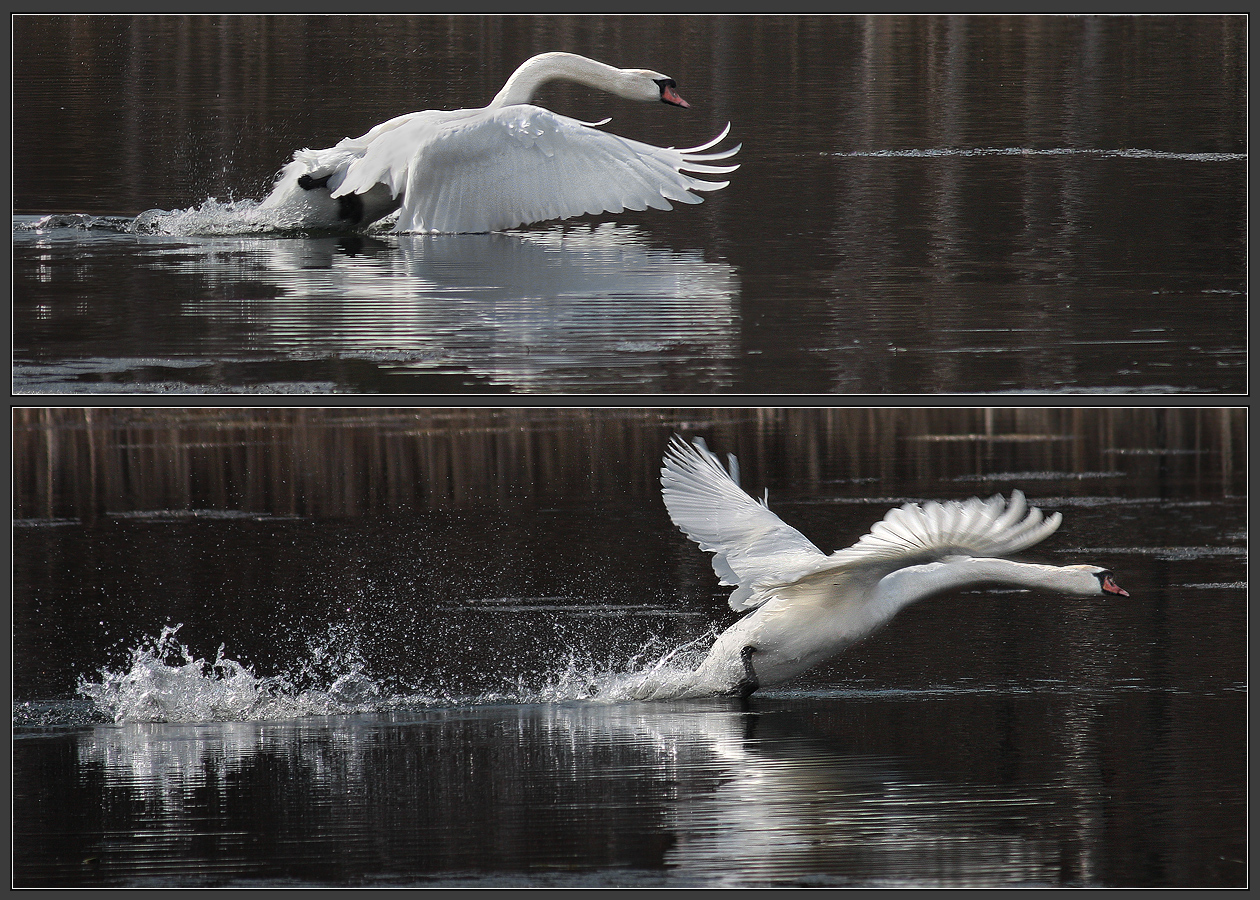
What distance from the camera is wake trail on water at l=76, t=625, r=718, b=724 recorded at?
6836 millimetres

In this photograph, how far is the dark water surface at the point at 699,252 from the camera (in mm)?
6355

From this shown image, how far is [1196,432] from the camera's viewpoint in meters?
15.4

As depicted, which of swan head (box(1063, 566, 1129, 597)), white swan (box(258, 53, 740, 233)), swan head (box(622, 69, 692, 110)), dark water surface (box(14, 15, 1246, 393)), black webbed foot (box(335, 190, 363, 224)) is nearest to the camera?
dark water surface (box(14, 15, 1246, 393))

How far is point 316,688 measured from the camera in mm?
7094

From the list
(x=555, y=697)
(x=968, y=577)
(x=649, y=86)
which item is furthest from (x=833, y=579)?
(x=649, y=86)

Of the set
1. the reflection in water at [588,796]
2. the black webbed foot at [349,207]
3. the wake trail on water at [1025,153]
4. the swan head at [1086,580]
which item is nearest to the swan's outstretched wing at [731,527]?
the reflection in water at [588,796]

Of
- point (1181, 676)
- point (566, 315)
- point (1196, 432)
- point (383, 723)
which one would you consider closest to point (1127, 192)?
point (1181, 676)

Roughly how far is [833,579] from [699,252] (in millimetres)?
1910

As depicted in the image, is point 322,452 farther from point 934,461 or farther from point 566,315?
point 566,315

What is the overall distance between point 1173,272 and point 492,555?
4394 mm

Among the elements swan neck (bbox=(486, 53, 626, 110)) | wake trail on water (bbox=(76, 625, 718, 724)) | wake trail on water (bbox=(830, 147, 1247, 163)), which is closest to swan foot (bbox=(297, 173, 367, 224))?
swan neck (bbox=(486, 53, 626, 110))

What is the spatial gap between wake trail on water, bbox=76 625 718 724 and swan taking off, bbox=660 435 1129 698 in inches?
13.3

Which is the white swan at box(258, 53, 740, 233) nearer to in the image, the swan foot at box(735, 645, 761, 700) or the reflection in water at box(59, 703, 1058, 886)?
the swan foot at box(735, 645, 761, 700)

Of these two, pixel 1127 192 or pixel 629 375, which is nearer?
pixel 629 375
